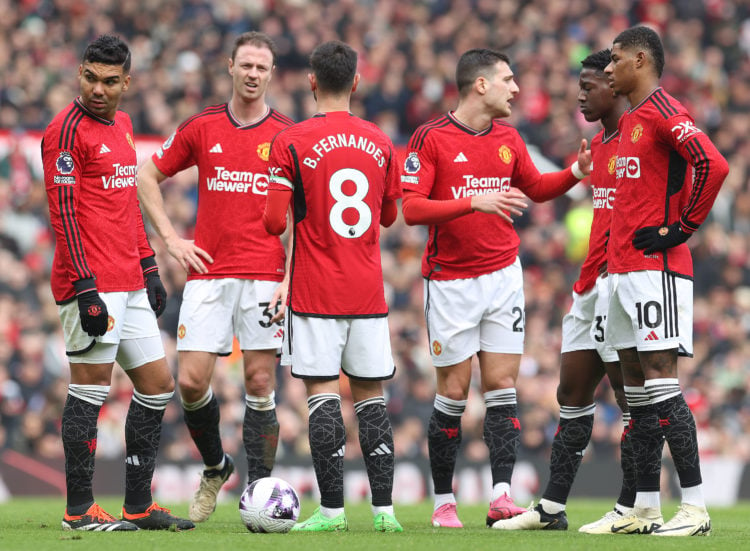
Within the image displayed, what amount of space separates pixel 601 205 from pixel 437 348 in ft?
4.66

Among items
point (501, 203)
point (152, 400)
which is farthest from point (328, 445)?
point (501, 203)

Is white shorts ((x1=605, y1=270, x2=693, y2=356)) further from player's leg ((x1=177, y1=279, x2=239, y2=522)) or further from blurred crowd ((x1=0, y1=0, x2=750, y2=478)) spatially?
blurred crowd ((x1=0, y1=0, x2=750, y2=478))

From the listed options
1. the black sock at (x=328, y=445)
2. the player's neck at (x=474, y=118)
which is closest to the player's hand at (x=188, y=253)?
the black sock at (x=328, y=445)

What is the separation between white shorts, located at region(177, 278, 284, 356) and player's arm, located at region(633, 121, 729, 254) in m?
2.56

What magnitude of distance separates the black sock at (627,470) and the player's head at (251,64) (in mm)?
3240

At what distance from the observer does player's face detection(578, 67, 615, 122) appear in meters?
7.90

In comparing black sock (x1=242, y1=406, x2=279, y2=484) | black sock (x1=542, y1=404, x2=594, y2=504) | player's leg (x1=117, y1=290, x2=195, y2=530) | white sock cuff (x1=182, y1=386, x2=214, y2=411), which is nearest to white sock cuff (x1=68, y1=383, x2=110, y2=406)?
player's leg (x1=117, y1=290, x2=195, y2=530)

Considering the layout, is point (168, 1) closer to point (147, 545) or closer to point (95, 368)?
point (95, 368)

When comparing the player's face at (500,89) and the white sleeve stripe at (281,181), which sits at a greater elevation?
the player's face at (500,89)

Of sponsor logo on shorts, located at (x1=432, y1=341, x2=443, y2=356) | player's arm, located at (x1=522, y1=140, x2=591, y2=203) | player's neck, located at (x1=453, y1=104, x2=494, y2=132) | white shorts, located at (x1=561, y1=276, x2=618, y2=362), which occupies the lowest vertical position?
sponsor logo on shorts, located at (x1=432, y1=341, x2=443, y2=356)

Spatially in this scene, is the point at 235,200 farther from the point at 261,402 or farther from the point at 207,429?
the point at 207,429

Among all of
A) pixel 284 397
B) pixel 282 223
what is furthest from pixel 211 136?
pixel 284 397

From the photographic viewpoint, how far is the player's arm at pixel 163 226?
324 inches

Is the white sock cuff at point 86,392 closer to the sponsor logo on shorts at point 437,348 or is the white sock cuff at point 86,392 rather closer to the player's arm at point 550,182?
the sponsor logo on shorts at point 437,348
